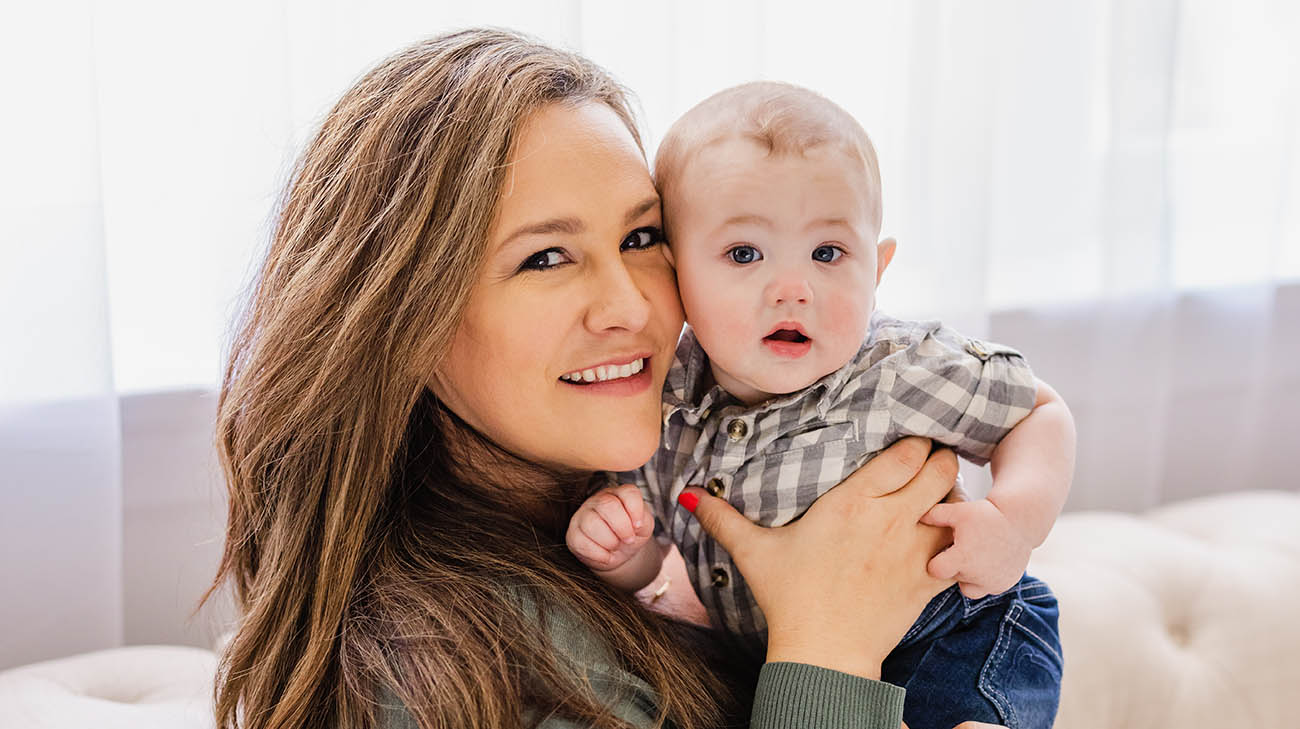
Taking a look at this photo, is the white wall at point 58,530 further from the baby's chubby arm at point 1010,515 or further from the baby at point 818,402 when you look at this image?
the baby's chubby arm at point 1010,515

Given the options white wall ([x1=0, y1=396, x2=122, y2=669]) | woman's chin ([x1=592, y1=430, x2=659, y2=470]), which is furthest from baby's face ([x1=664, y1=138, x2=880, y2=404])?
white wall ([x1=0, y1=396, x2=122, y2=669])

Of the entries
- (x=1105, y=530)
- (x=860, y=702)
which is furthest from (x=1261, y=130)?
(x=860, y=702)

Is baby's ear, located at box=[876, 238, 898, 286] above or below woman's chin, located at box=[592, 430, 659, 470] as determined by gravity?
above

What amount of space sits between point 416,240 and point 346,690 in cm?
44

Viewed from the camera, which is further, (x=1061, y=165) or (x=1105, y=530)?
(x=1061, y=165)

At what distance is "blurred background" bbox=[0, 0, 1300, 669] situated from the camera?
5.31ft

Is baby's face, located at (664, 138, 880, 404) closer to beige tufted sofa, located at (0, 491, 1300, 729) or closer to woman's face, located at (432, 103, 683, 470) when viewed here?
woman's face, located at (432, 103, 683, 470)

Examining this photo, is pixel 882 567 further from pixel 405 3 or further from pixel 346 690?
pixel 405 3

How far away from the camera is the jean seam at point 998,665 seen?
4.07ft

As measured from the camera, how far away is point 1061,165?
2.31 m

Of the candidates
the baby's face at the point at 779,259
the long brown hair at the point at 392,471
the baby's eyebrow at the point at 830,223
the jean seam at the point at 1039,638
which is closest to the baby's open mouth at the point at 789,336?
the baby's face at the point at 779,259

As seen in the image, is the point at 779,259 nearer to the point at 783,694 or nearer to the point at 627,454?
the point at 627,454

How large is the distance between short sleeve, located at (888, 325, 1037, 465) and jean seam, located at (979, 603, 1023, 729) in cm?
20

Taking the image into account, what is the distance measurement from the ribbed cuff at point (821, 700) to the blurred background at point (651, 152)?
2.66ft
